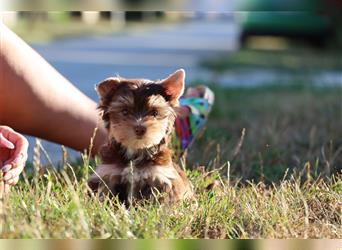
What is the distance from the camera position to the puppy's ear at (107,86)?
3205 mm

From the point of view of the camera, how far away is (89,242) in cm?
282

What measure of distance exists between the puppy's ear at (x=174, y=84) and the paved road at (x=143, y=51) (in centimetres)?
263

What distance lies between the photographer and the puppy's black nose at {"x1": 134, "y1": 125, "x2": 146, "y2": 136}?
3.13m

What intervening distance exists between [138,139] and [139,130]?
4cm

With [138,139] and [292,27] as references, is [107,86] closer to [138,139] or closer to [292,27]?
[138,139]

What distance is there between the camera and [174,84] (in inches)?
128

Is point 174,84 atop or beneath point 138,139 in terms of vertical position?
atop

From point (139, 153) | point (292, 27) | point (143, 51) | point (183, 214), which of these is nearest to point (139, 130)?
point (139, 153)

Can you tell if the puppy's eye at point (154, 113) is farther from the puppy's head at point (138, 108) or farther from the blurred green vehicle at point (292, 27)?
the blurred green vehicle at point (292, 27)

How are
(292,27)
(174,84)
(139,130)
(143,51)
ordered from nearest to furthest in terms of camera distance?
(139,130)
(174,84)
(143,51)
(292,27)

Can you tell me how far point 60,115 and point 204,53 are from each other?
923 cm

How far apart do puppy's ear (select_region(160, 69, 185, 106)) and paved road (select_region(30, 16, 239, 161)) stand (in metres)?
2.63

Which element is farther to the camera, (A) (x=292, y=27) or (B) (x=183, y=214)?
(A) (x=292, y=27)

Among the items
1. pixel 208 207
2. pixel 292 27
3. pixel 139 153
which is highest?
pixel 139 153
